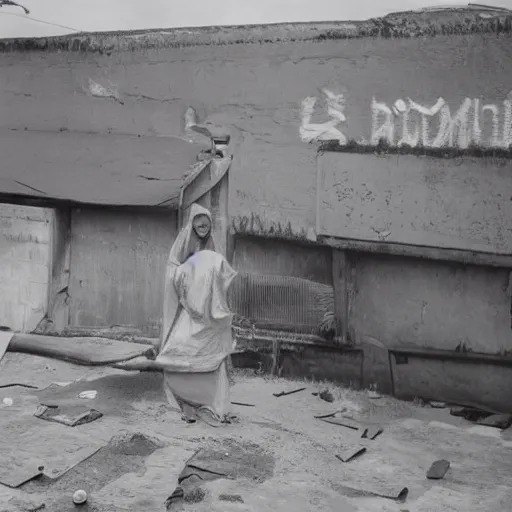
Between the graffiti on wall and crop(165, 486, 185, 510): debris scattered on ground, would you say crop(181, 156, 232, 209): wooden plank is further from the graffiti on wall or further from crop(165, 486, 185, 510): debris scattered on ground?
crop(165, 486, 185, 510): debris scattered on ground

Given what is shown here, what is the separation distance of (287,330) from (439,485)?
349cm

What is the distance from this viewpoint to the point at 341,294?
28.7 ft

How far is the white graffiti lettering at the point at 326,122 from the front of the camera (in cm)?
853

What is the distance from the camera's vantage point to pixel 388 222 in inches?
324

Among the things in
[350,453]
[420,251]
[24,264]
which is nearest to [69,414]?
[350,453]

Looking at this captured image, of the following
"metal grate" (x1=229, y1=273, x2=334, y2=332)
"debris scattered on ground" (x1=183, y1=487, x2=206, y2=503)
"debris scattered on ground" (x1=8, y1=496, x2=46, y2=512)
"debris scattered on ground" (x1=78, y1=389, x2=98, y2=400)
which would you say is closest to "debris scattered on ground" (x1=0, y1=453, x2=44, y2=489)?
"debris scattered on ground" (x1=8, y1=496, x2=46, y2=512)

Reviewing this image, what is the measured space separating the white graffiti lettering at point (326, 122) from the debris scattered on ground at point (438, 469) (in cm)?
401

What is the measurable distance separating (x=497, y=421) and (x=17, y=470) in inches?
196

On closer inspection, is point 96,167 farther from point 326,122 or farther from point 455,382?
point 455,382

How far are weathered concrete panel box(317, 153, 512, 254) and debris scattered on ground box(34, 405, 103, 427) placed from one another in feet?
11.6

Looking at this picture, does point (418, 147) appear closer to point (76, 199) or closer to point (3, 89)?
point (76, 199)

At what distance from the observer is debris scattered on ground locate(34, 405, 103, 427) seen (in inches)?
269

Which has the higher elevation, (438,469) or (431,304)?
(431,304)

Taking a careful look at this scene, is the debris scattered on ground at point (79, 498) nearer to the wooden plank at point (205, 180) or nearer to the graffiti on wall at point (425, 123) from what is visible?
the wooden plank at point (205, 180)
